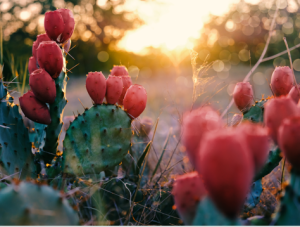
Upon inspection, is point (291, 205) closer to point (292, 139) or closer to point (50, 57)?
point (292, 139)

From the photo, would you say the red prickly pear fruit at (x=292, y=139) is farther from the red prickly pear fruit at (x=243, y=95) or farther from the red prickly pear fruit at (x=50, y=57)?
the red prickly pear fruit at (x=50, y=57)

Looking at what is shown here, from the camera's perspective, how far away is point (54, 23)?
1.00m

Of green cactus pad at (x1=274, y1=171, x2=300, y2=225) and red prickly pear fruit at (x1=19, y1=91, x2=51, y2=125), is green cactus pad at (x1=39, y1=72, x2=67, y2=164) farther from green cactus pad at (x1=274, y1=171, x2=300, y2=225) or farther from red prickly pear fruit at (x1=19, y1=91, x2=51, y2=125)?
green cactus pad at (x1=274, y1=171, x2=300, y2=225)

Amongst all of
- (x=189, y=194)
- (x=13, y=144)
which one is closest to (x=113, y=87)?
(x=13, y=144)

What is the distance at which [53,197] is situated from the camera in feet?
1.69

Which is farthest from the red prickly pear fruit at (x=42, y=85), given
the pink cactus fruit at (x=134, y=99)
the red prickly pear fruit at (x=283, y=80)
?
the red prickly pear fruit at (x=283, y=80)

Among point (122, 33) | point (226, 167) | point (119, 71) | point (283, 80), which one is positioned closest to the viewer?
point (226, 167)

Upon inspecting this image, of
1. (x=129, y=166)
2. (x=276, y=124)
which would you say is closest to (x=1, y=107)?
(x=129, y=166)

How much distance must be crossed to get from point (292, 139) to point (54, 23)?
3.25 feet

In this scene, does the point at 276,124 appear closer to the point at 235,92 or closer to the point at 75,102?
the point at 235,92

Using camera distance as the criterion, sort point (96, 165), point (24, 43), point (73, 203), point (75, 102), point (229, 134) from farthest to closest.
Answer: point (24, 43) → point (75, 102) → point (96, 165) → point (73, 203) → point (229, 134)

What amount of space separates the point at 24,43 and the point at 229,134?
11851mm

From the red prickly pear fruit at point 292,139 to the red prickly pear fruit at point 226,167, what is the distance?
9cm

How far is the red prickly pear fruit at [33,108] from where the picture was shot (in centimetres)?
98
